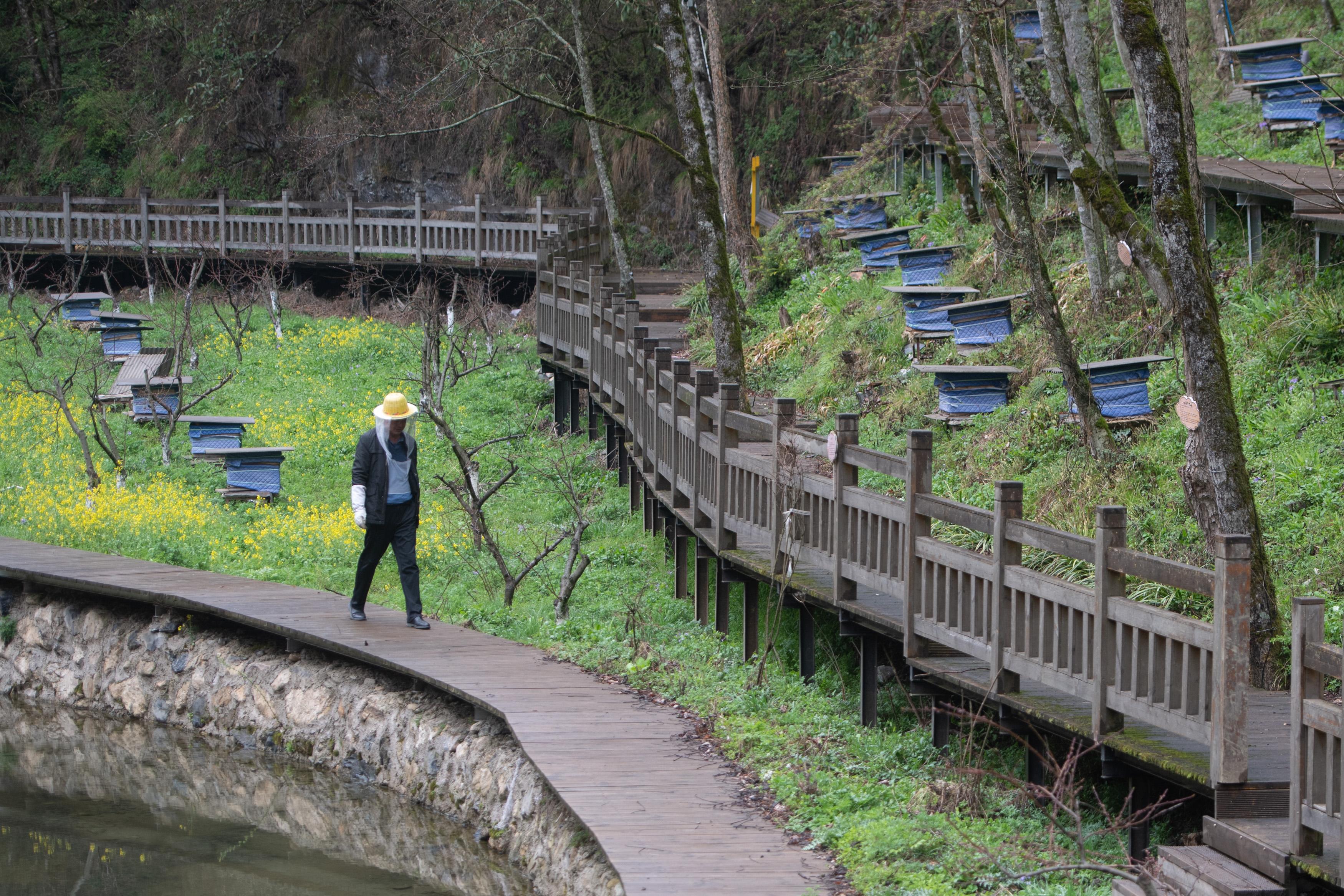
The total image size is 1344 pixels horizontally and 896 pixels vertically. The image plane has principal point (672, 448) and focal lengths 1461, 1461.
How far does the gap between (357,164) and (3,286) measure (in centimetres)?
880

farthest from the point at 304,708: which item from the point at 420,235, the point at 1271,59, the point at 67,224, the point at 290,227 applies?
the point at 67,224

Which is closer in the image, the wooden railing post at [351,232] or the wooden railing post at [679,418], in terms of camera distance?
the wooden railing post at [679,418]

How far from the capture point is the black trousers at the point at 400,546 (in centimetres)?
1134

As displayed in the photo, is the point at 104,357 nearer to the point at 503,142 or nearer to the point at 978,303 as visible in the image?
the point at 503,142

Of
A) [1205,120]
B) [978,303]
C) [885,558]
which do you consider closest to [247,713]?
[885,558]

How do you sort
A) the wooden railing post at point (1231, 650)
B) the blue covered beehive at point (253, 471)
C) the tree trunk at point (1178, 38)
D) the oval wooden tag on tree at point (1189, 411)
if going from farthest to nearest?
1. the blue covered beehive at point (253, 471)
2. the tree trunk at point (1178, 38)
3. the oval wooden tag on tree at point (1189, 411)
4. the wooden railing post at point (1231, 650)

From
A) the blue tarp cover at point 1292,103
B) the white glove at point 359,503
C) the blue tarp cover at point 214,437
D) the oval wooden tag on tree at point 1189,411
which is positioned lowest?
the blue tarp cover at point 214,437

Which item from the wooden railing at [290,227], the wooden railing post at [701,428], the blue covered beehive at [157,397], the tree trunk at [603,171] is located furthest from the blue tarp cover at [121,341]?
the wooden railing post at [701,428]

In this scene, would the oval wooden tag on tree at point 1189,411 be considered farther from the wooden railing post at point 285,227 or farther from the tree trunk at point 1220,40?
the wooden railing post at point 285,227

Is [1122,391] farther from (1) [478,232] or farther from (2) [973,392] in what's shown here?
(1) [478,232]

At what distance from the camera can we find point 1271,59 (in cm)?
1558

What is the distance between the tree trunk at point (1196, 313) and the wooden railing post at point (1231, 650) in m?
1.91

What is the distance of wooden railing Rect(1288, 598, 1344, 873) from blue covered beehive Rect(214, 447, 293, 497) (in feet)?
46.0

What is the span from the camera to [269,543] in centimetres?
1542
